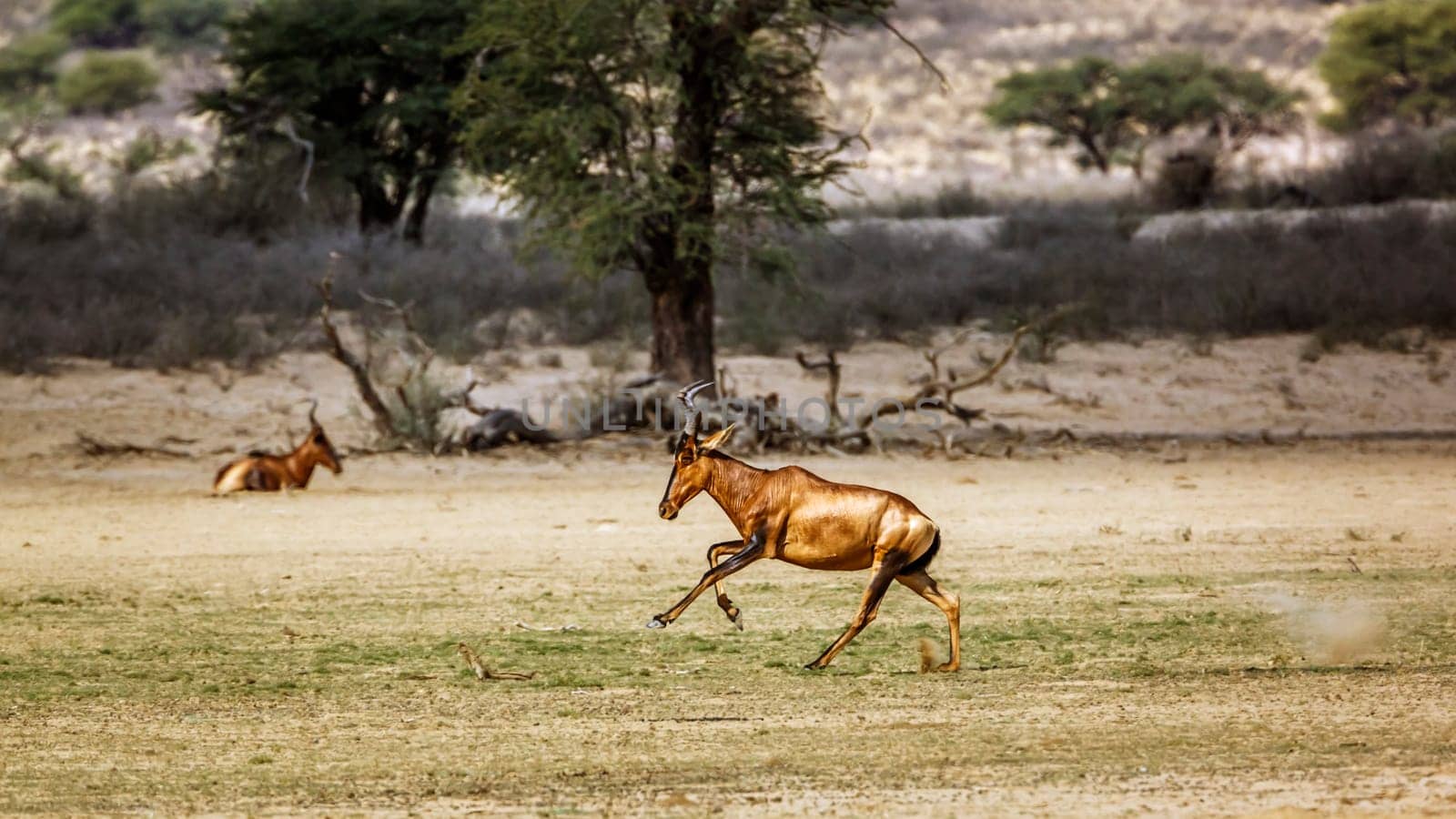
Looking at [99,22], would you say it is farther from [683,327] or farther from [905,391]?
[683,327]

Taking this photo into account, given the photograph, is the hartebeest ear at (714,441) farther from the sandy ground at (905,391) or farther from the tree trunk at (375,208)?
the tree trunk at (375,208)

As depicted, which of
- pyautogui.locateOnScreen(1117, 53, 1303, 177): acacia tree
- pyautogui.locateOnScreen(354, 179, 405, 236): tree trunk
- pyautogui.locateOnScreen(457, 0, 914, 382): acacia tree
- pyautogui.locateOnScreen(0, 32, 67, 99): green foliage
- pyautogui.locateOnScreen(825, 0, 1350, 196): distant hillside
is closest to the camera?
pyautogui.locateOnScreen(457, 0, 914, 382): acacia tree

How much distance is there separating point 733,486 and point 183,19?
5760 centimetres

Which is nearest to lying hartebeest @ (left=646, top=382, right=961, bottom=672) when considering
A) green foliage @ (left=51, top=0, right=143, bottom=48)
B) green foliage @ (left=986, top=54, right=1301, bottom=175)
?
green foliage @ (left=986, top=54, right=1301, bottom=175)

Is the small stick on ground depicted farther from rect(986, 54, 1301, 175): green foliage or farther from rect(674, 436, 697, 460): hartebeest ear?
rect(986, 54, 1301, 175): green foliage

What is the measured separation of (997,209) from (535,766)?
28032 millimetres

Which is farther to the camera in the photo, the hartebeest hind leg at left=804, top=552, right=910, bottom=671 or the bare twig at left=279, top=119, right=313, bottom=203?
the bare twig at left=279, top=119, right=313, bottom=203

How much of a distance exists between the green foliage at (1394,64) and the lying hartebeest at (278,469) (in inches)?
1451

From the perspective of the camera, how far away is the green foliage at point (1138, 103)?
143 feet

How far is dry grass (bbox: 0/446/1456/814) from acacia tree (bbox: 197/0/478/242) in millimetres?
14367

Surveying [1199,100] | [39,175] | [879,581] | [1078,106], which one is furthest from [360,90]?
[879,581]

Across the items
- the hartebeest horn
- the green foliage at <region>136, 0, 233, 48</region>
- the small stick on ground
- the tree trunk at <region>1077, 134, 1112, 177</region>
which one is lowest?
the small stick on ground

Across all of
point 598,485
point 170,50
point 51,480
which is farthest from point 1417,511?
point 170,50

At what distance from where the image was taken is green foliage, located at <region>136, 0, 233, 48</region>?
6022 centimetres
